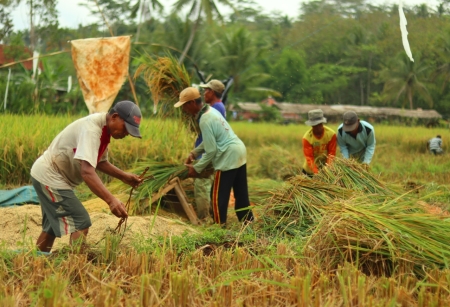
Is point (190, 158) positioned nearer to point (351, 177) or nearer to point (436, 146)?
point (351, 177)

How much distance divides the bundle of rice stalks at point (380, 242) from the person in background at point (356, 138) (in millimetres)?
2784

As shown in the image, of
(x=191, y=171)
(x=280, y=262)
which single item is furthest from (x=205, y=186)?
(x=280, y=262)

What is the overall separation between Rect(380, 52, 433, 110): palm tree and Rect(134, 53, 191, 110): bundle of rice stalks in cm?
2910

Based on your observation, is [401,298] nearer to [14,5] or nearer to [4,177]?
[4,177]

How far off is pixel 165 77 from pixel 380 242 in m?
3.86

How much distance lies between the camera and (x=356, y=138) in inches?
257

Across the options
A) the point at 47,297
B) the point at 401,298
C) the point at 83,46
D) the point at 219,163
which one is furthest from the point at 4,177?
the point at 401,298

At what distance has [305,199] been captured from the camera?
15.7ft

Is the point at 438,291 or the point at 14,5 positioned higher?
the point at 14,5

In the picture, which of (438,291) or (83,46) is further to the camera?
(83,46)

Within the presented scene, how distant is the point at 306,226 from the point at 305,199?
0.28 m

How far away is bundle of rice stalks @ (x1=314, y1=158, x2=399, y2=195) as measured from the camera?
17.0ft

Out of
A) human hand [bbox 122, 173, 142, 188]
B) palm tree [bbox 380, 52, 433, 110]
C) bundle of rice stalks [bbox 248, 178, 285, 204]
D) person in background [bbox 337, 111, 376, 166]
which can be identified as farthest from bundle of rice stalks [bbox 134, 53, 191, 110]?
palm tree [bbox 380, 52, 433, 110]

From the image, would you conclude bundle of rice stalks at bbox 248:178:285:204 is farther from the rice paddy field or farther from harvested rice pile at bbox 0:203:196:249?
harvested rice pile at bbox 0:203:196:249
